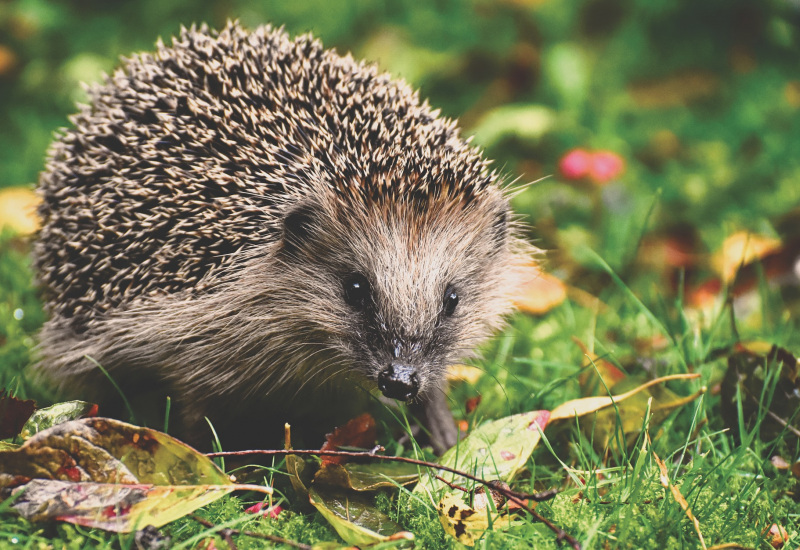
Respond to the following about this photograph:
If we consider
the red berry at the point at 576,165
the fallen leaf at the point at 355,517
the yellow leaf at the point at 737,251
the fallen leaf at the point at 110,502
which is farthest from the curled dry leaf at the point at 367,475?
the red berry at the point at 576,165

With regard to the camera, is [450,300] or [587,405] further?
[450,300]

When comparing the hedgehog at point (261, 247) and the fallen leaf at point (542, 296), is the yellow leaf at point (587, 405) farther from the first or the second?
the fallen leaf at point (542, 296)

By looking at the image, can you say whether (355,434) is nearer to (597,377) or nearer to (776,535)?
(597,377)

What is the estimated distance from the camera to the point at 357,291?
9.28ft

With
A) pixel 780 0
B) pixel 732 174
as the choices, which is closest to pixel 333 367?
pixel 732 174

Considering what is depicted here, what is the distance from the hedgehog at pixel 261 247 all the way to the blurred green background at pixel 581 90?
6.20 feet

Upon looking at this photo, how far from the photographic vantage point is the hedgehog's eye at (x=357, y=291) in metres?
2.81

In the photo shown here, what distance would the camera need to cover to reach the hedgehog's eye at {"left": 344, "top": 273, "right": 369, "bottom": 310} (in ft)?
9.23

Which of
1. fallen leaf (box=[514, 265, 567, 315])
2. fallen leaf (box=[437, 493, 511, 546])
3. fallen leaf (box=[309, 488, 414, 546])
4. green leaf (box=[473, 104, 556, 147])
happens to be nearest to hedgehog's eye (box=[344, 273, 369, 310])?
fallen leaf (box=[309, 488, 414, 546])

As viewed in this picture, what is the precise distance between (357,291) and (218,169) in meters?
0.68

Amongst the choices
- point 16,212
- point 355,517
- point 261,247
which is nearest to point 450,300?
point 261,247

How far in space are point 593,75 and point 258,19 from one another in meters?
2.82

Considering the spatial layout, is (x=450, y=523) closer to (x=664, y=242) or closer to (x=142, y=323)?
(x=142, y=323)

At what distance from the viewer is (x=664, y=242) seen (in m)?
5.02
